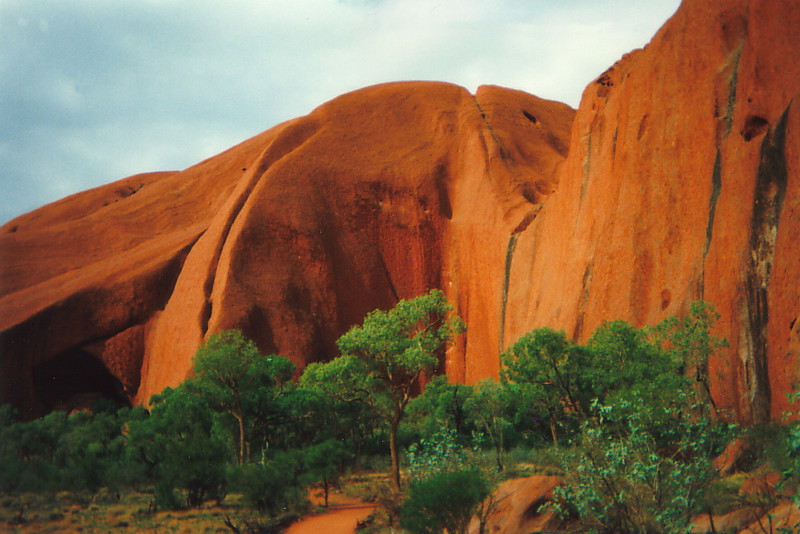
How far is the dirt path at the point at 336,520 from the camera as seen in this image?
1540 centimetres

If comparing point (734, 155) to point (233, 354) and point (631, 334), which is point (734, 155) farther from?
point (233, 354)

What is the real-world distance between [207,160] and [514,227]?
2432 cm

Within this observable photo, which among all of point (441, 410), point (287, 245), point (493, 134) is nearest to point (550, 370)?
point (441, 410)

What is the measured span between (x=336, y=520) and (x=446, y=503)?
17.6ft

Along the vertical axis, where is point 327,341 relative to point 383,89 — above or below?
below

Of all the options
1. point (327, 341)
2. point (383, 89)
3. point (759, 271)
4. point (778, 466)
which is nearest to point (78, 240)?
point (327, 341)

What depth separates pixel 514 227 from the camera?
1441 inches

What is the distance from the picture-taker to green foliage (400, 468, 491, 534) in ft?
38.6

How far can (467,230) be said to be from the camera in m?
39.5

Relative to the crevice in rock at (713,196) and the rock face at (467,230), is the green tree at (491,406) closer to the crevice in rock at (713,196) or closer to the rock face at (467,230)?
the rock face at (467,230)

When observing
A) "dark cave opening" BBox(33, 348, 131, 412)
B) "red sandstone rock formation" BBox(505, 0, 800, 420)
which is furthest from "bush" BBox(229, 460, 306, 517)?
"dark cave opening" BBox(33, 348, 131, 412)

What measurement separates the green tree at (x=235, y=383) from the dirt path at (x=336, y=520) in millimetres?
4208

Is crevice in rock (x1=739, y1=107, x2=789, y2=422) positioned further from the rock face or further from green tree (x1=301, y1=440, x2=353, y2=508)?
green tree (x1=301, y1=440, x2=353, y2=508)

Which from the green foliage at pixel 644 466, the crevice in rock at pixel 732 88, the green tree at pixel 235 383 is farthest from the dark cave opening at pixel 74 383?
the crevice in rock at pixel 732 88
